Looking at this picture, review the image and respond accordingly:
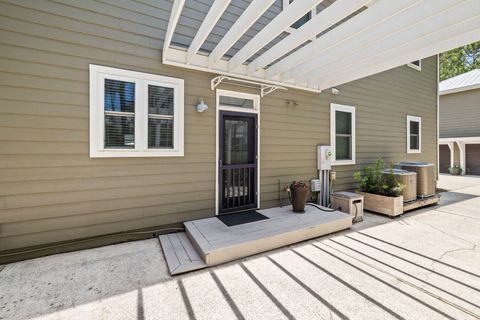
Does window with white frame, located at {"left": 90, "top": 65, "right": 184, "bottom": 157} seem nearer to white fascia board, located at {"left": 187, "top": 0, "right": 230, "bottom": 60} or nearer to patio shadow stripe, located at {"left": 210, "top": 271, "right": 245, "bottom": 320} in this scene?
white fascia board, located at {"left": 187, "top": 0, "right": 230, "bottom": 60}

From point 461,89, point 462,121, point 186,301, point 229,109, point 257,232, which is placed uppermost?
point 461,89

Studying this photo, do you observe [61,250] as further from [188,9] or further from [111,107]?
[188,9]

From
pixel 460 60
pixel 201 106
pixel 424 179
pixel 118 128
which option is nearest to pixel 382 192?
pixel 424 179

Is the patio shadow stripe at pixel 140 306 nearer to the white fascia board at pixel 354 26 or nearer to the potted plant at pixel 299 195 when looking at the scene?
the potted plant at pixel 299 195

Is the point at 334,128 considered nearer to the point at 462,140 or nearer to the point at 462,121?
the point at 462,140

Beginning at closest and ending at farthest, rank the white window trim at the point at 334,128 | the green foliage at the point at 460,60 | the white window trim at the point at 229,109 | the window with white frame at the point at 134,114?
the window with white frame at the point at 134,114 < the white window trim at the point at 229,109 < the white window trim at the point at 334,128 < the green foliage at the point at 460,60

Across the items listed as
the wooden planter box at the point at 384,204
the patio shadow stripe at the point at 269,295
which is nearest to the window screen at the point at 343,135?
the wooden planter box at the point at 384,204

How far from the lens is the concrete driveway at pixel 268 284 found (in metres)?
1.93

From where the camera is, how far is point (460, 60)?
17.6 metres

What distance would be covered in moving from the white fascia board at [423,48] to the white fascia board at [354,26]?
33.1 inches

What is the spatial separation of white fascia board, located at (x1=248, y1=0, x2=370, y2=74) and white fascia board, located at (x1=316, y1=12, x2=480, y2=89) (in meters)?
1.28

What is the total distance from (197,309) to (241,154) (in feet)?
9.05

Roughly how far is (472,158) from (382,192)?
11809mm

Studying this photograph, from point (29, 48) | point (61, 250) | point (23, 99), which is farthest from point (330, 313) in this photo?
point (29, 48)
